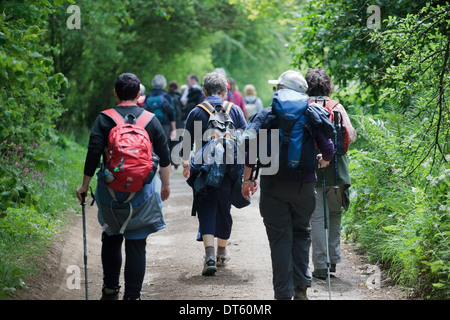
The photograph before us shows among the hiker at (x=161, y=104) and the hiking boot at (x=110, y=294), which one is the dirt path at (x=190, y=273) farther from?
the hiker at (x=161, y=104)

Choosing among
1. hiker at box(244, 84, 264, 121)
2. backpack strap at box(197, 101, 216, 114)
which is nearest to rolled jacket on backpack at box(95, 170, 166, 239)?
backpack strap at box(197, 101, 216, 114)

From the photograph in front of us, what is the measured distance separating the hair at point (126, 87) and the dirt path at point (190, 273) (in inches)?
76.2

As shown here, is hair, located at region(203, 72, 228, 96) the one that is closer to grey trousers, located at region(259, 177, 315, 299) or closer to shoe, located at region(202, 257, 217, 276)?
shoe, located at region(202, 257, 217, 276)

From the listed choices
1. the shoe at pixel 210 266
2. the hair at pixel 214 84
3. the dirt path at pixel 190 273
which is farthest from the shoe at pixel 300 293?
the hair at pixel 214 84

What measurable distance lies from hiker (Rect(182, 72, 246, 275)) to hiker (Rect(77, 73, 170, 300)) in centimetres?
142

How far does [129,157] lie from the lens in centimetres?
539

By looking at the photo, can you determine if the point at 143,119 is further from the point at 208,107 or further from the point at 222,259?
the point at 222,259

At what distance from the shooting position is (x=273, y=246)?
5648 millimetres

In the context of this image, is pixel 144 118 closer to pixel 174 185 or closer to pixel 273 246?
pixel 273 246

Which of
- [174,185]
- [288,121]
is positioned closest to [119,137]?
[288,121]

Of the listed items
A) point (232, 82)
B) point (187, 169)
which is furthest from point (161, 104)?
point (187, 169)

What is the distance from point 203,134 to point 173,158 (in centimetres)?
912

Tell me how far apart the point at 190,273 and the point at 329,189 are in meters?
1.78

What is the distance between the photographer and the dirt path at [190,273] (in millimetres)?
6387
